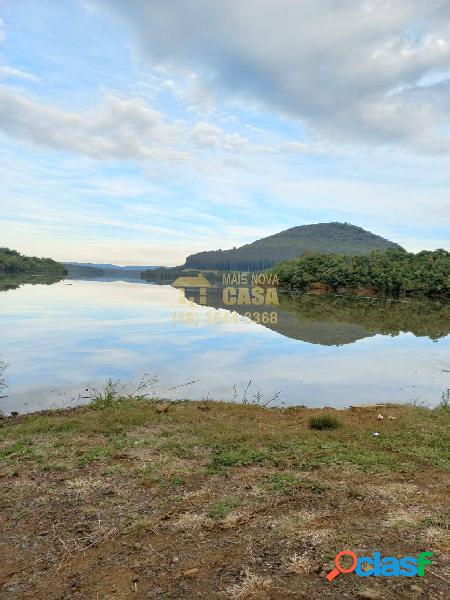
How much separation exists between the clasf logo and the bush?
5678 mm

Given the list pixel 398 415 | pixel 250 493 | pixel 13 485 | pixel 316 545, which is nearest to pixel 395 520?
pixel 316 545

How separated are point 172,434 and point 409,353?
64.9 ft

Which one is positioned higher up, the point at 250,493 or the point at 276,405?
the point at 250,493

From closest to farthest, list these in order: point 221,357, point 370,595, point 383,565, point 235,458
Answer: point 370,595, point 383,565, point 235,458, point 221,357

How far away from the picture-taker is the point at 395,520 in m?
5.79

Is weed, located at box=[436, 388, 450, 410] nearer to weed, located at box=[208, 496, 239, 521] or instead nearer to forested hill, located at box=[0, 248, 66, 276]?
weed, located at box=[208, 496, 239, 521]

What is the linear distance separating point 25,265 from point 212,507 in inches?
7277

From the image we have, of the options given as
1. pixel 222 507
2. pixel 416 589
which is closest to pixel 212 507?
pixel 222 507

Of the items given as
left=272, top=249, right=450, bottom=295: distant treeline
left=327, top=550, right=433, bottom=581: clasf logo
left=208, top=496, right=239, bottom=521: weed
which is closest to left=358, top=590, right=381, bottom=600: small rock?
left=327, top=550, right=433, bottom=581: clasf logo

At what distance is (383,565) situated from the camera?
4.77 metres

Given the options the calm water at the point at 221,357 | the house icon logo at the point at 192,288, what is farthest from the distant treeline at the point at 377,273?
the calm water at the point at 221,357

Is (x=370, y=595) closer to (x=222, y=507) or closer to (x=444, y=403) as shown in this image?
(x=222, y=507)

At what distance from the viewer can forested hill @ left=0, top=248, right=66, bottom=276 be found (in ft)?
524

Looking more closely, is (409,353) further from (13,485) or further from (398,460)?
(13,485)
